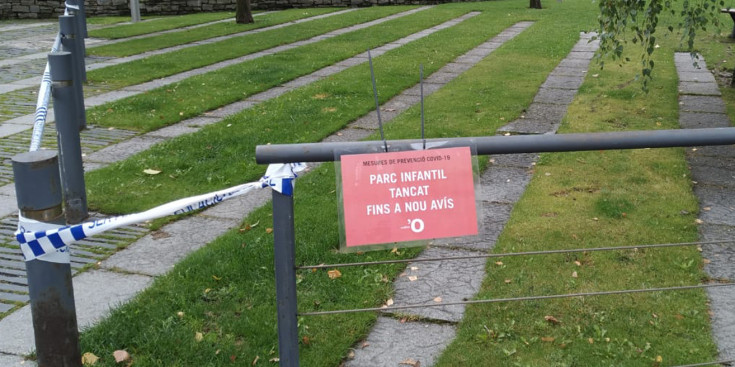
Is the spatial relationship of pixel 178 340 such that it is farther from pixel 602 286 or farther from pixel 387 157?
pixel 602 286

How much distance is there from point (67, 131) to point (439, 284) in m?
3.00

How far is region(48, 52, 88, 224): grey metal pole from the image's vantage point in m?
5.78

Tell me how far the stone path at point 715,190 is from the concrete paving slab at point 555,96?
1.39 meters

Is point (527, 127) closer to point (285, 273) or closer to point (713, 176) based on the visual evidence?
point (713, 176)

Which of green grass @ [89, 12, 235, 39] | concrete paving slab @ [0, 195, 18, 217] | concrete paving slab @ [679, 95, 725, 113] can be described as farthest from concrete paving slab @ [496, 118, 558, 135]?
green grass @ [89, 12, 235, 39]

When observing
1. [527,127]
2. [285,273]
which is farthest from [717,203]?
[285,273]

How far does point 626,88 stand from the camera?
11070 mm

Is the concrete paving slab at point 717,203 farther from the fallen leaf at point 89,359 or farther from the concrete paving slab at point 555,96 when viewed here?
the fallen leaf at point 89,359

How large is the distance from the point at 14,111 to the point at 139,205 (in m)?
4.55

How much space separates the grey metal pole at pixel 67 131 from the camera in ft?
19.0

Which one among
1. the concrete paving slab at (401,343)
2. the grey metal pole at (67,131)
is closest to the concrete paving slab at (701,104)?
the concrete paving slab at (401,343)

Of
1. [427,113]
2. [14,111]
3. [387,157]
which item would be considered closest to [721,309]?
[387,157]

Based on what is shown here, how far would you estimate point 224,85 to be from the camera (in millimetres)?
11281

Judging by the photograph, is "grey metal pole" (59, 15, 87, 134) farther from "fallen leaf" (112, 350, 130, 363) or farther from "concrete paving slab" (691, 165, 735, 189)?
"concrete paving slab" (691, 165, 735, 189)
